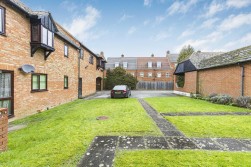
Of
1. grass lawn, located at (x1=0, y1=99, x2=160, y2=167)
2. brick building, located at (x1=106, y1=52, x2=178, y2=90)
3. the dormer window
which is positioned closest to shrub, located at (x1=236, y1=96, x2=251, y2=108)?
grass lawn, located at (x1=0, y1=99, x2=160, y2=167)

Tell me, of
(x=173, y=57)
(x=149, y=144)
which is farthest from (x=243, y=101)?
(x=173, y=57)

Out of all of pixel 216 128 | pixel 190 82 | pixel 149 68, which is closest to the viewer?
pixel 216 128

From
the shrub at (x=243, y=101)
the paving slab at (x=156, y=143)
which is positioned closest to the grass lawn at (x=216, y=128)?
the paving slab at (x=156, y=143)

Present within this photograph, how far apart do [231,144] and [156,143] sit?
2.26 m

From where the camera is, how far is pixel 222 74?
14445 mm

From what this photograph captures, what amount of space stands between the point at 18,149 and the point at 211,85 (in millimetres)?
16939

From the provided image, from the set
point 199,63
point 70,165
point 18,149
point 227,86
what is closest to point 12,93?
point 18,149

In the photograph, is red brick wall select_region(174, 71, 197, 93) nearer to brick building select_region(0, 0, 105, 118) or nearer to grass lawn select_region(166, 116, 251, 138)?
grass lawn select_region(166, 116, 251, 138)

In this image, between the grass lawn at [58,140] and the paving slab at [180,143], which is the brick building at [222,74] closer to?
the paving slab at [180,143]

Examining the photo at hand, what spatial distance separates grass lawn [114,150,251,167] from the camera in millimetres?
3438

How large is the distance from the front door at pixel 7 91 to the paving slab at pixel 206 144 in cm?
800

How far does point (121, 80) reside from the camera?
33.7 m

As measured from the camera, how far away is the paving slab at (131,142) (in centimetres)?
446

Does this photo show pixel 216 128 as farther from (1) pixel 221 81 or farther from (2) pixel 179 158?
(1) pixel 221 81
